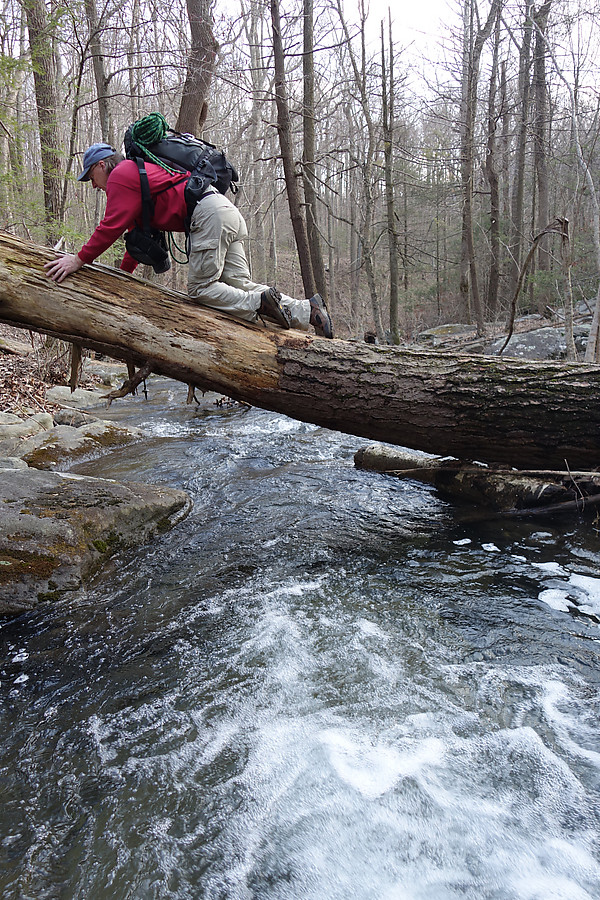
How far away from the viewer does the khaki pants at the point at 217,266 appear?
4414 mm

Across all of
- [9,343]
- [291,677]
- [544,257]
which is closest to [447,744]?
[291,677]

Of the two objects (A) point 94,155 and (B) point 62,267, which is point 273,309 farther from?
(A) point 94,155

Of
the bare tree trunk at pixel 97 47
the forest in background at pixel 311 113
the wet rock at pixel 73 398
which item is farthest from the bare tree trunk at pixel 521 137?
the wet rock at pixel 73 398

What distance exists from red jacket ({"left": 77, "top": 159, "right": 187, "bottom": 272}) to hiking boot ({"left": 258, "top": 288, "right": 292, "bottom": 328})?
40.0 inches

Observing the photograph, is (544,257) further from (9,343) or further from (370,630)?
(370,630)

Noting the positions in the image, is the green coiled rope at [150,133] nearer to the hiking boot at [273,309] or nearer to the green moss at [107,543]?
the hiking boot at [273,309]

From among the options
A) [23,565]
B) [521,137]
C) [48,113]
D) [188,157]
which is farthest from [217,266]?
[521,137]

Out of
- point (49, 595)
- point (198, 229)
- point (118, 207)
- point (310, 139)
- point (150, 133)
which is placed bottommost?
point (49, 595)

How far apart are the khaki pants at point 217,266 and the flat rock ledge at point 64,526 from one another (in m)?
1.94

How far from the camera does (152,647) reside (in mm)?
3275

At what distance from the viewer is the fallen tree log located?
13.0 feet

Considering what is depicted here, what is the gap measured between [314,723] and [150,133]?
4.43 metres

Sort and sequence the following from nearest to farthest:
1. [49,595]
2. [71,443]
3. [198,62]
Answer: [49,595] → [71,443] → [198,62]

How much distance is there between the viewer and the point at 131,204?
13.5 ft
